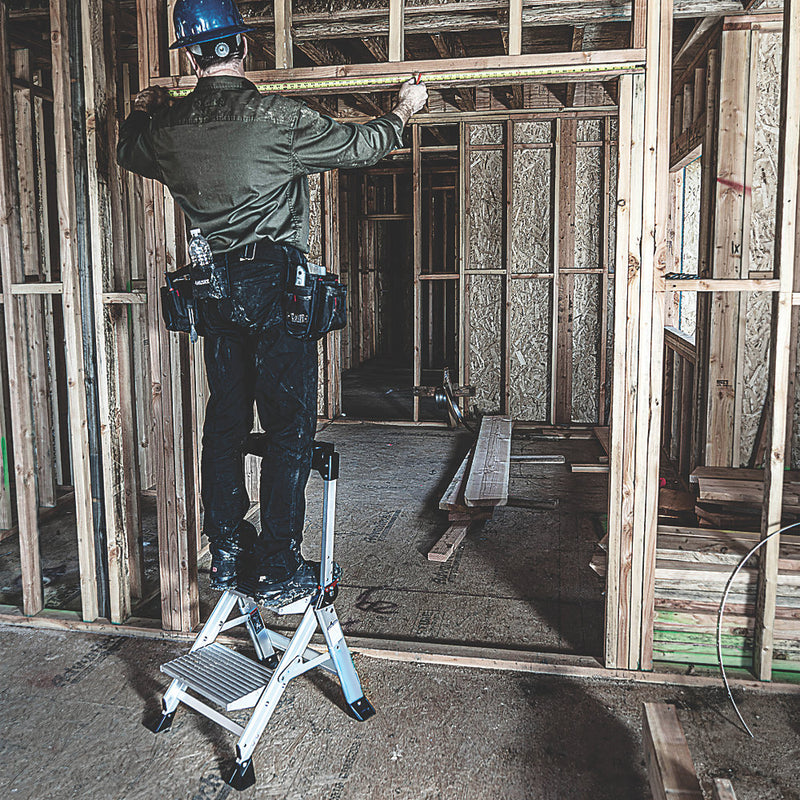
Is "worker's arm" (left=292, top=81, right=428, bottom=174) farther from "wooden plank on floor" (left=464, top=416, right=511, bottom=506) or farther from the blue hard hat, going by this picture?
"wooden plank on floor" (left=464, top=416, right=511, bottom=506)

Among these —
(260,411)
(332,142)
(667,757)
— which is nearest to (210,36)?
(332,142)

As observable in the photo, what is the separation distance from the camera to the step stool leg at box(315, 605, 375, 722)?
2635mm

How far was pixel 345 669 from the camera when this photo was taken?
2.67 meters

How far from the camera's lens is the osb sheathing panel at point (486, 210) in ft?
25.0

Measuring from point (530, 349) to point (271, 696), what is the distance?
590 centimetres

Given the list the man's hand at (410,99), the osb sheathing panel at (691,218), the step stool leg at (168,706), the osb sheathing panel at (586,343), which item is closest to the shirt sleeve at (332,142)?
the man's hand at (410,99)

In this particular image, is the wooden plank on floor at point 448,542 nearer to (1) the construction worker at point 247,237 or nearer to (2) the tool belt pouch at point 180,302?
(1) the construction worker at point 247,237

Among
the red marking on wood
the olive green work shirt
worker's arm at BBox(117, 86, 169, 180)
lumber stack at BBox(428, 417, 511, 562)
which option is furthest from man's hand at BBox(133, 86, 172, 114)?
the red marking on wood

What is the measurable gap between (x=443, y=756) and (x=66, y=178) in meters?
2.70

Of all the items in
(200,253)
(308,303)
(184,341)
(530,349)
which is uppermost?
(200,253)

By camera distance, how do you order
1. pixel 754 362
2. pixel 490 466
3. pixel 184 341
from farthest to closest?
pixel 490 466 → pixel 754 362 → pixel 184 341

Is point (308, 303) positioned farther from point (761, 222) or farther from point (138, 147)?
point (761, 222)

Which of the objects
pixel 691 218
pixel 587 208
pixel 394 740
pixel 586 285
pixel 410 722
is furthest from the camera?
pixel 691 218

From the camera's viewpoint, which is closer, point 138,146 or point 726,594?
point 138,146
